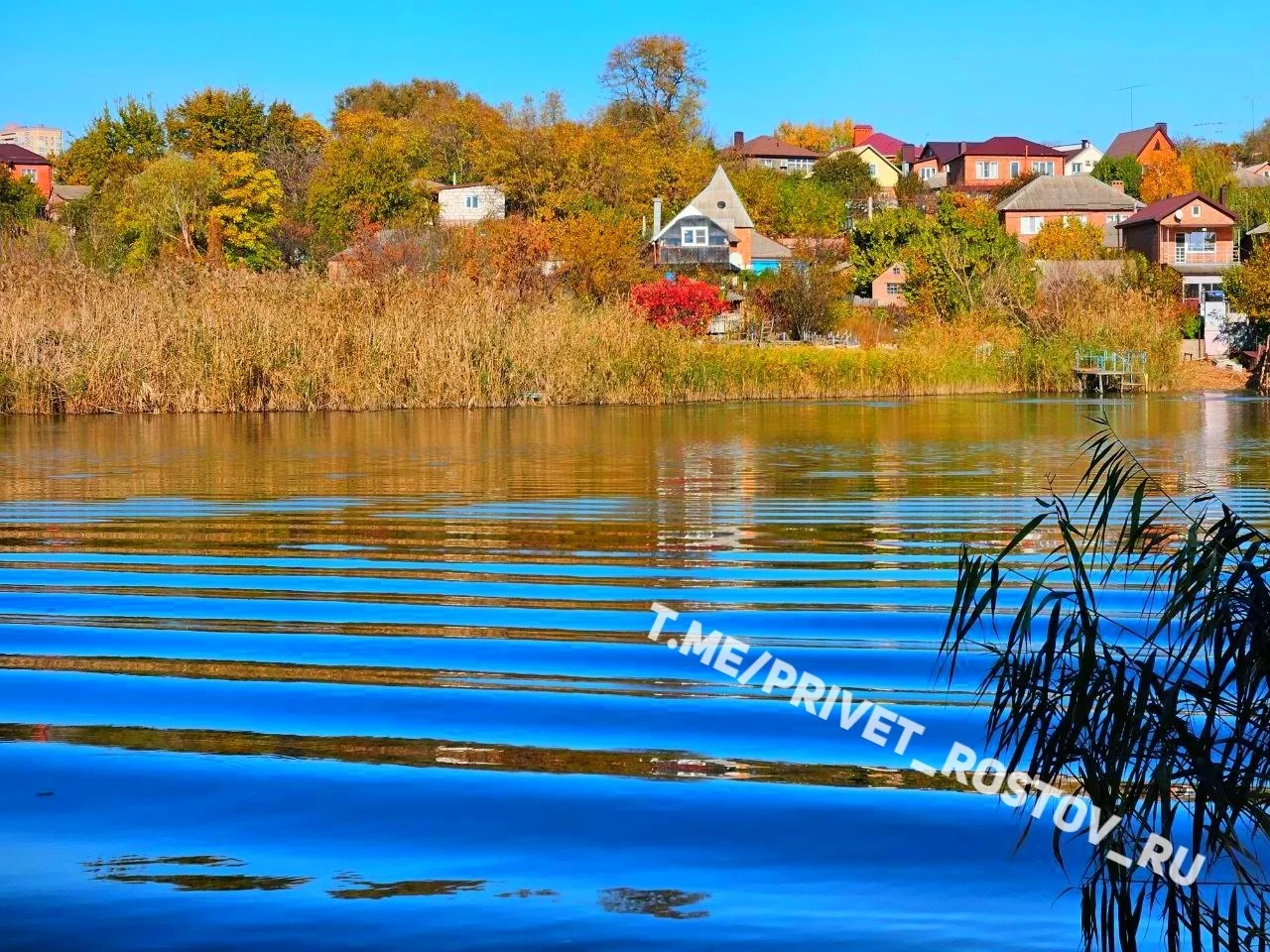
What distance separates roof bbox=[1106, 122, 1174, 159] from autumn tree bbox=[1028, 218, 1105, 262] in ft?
143

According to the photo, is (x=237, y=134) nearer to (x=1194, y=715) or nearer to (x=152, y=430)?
(x=152, y=430)

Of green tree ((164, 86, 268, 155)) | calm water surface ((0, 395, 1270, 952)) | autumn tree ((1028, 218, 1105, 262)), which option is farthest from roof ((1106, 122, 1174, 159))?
calm water surface ((0, 395, 1270, 952))

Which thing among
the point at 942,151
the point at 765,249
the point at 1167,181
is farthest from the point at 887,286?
the point at 942,151

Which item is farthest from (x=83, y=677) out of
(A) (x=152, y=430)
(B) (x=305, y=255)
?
(B) (x=305, y=255)

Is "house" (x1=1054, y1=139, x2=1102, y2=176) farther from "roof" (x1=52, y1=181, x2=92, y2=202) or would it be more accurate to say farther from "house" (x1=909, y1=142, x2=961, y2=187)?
"roof" (x1=52, y1=181, x2=92, y2=202)

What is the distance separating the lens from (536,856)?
5152 millimetres

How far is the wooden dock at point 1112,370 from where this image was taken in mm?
49656

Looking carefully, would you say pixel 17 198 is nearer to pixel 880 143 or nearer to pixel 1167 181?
pixel 1167 181

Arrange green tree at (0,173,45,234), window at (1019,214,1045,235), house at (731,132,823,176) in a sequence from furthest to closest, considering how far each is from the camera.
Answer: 1. house at (731,132,823,176)
2. window at (1019,214,1045,235)
3. green tree at (0,173,45,234)

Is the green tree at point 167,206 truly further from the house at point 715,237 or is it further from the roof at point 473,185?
the house at point 715,237

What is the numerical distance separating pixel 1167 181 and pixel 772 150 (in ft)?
123

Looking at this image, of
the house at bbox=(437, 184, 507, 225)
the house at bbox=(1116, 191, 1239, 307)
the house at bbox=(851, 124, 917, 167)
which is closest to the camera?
the house at bbox=(1116, 191, 1239, 307)

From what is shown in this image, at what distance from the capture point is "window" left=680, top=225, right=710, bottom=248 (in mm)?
81375

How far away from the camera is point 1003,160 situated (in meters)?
137
